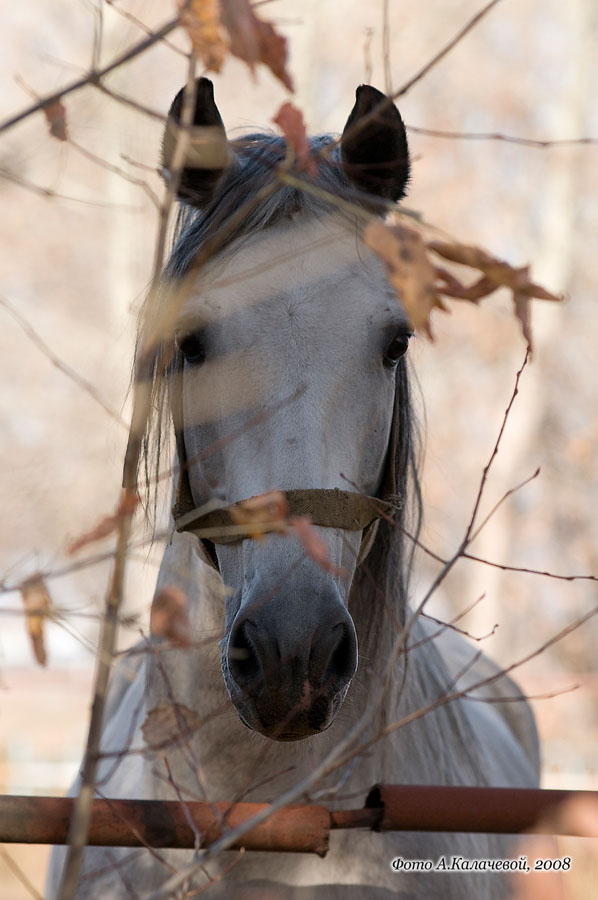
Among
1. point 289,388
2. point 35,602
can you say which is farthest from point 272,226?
point 35,602

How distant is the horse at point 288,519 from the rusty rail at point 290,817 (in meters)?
0.07

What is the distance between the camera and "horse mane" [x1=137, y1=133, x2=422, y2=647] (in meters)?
2.06

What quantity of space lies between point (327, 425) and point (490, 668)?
2785mm

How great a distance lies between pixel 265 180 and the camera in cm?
205

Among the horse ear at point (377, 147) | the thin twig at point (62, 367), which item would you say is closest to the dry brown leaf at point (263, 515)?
the thin twig at point (62, 367)

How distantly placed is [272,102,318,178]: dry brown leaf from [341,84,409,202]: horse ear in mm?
672

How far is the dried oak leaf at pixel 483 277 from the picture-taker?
1.11 metres

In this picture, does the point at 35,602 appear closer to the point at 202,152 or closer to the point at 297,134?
the point at 297,134

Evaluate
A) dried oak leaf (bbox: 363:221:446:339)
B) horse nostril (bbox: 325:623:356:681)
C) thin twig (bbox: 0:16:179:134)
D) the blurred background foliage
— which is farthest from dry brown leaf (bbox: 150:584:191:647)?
the blurred background foliage

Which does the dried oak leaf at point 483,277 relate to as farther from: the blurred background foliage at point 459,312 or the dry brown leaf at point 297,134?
the blurred background foliage at point 459,312

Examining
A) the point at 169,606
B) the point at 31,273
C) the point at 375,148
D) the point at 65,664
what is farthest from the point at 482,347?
the point at 169,606

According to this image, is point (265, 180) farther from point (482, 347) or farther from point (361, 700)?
point (482, 347)

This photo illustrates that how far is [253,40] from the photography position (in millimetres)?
1137

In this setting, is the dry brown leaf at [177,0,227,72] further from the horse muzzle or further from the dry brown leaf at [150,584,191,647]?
the horse muzzle
